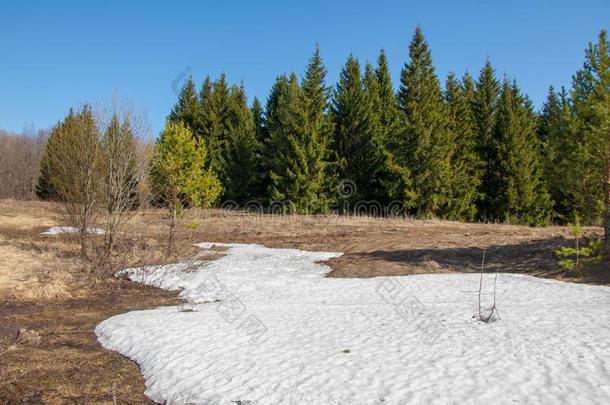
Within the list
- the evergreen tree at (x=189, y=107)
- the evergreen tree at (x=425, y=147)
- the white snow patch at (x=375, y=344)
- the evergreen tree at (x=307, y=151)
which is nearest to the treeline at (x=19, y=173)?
the evergreen tree at (x=189, y=107)

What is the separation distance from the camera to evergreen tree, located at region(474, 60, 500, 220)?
36.0 metres

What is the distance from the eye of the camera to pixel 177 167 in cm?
1631

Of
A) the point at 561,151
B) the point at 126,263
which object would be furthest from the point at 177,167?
the point at 561,151

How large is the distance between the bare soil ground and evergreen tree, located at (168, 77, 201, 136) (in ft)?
57.5

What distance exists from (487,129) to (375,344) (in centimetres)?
3398

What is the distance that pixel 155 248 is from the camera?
19.4m

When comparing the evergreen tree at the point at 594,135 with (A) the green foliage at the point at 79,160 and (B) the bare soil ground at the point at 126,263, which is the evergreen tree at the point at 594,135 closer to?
(B) the bare soil ground at the point at 126,263

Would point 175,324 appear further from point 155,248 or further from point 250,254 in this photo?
point 155,248

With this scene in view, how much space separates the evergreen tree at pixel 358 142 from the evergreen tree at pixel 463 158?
5816mm

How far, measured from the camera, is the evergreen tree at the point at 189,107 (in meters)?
45.2

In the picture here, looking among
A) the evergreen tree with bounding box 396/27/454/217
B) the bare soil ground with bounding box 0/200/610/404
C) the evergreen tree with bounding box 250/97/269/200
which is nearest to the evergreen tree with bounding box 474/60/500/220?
the evergreen tree with bounding box 396/27/454/217

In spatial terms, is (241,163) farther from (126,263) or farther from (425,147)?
(126,263)

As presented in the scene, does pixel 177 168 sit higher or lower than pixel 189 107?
lower

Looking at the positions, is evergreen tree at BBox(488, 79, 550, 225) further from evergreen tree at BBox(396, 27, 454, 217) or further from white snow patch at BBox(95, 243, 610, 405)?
white snow patch at BBox(95, 243, 610, 405)
